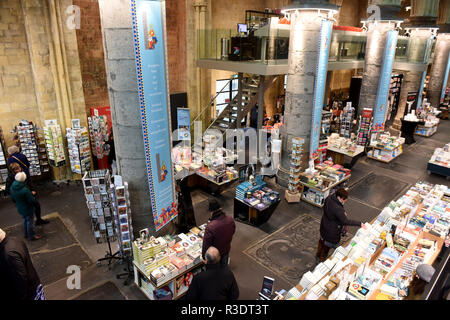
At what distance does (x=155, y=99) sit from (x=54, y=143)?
521cm

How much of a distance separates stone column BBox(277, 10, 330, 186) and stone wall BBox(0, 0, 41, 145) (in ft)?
24.2

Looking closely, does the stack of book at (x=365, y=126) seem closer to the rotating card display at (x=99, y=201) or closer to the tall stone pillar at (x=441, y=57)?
the tall stone pillar at (x=441, y=57)

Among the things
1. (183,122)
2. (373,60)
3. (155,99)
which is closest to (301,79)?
(183,122)

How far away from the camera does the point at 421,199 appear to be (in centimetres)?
639

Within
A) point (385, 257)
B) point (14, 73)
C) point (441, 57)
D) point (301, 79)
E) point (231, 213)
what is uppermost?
point (441, 57)

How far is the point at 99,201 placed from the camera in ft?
19.6

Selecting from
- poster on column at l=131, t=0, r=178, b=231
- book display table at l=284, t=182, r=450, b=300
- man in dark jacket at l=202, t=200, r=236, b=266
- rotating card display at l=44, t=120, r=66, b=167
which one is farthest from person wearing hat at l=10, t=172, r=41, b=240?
book display table at l=284, t=182, r=450, b=300

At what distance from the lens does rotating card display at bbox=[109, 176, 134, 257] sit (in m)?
5.58

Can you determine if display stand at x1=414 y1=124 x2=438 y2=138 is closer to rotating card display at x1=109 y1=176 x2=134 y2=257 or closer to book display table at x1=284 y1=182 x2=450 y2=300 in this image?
book display table at x1=284 y1=182 x2=450 y2=300

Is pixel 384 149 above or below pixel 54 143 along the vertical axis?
below

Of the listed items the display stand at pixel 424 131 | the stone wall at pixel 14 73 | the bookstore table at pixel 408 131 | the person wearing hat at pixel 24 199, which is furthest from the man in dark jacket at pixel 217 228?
the display stand at pixel 424 131

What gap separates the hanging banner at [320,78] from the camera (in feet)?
28.1

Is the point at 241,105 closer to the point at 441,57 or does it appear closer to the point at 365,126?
the point at 365,126
